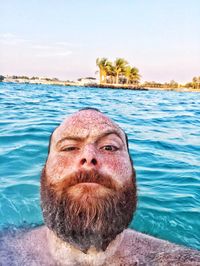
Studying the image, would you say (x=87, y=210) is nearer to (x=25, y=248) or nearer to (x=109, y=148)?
(x=109, y=148)

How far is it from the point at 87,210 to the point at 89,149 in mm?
414

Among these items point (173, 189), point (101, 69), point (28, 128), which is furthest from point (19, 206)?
point (101, 69)

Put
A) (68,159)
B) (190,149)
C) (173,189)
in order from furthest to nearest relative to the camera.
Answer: (190,149)
(173,189)
(68,159)

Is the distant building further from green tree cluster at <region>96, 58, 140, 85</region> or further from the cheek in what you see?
the cheek

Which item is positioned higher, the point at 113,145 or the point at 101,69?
the point at 113,145

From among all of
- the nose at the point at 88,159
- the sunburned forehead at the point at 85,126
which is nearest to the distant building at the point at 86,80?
the sunburned forehead at the point at 85,126

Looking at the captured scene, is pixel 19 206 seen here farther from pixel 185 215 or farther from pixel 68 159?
pixel 68 159

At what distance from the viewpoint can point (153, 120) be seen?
12.3 metres

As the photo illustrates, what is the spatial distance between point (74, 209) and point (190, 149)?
6493 mm

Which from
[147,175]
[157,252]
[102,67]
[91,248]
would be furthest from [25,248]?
[102,67]

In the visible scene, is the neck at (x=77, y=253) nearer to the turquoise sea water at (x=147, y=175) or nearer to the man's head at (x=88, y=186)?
the man's head at (x=88, y=186)

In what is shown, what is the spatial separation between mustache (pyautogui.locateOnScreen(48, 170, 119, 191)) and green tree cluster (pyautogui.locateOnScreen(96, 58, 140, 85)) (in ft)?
305

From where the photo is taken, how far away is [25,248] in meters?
2.90

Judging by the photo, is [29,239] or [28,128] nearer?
[29,239]
